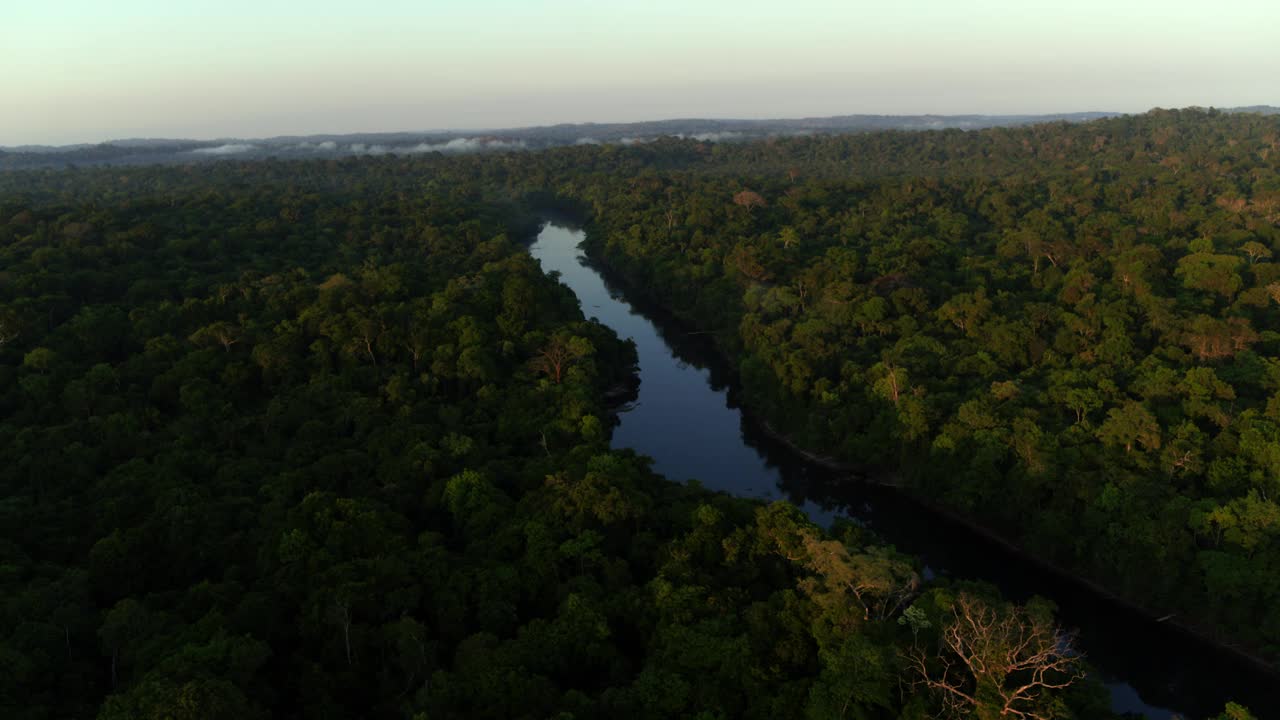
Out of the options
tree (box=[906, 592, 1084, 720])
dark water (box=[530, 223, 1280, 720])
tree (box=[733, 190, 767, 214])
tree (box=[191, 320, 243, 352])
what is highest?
tree (box=[733, 190, 767, 214])

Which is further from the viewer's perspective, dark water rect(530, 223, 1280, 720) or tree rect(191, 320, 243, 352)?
tree rect(191, 320, 243, 352)

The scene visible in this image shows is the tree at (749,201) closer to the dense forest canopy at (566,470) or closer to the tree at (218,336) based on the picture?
the dense forest canopy at (566,470)

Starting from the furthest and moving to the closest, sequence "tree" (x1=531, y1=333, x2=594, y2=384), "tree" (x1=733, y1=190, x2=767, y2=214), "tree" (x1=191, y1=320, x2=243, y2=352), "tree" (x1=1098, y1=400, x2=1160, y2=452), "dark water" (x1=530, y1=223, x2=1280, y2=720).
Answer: "tree" (x1=733, y1=190, x2=767, y2=214), "tree" (x1=531, y1=333, x2=594, y2=384), "tree" (x1=191, y1=320, x2=243, y2=352), "tree" (x1=1098, y1=400, x2=1160, y2=452), "dark water" (x1=530, y1=223, x2=1280, y2=720)

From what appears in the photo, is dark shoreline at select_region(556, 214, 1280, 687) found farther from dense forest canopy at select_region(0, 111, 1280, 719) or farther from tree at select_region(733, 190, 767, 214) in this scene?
tree at select_region(733, 190, 767, 214)

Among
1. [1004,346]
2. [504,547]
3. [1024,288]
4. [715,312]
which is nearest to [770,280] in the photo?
[715,312]

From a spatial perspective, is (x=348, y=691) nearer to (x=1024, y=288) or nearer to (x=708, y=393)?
(x=708, y=393)

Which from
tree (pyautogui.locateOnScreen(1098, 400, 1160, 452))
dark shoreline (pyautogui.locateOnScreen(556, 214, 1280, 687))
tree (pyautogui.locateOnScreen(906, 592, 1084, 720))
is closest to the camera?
tree (pyautogui.locateOnScreen(906, 592, 1084, 720))

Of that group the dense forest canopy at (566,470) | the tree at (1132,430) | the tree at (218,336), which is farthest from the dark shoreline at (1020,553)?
the tree at (218,336)

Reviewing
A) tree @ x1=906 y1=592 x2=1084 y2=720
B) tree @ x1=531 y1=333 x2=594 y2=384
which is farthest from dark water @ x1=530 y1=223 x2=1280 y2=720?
tree @ x1=906 y1=592 x2=1084 y2=720

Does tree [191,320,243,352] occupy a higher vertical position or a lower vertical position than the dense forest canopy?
higher
